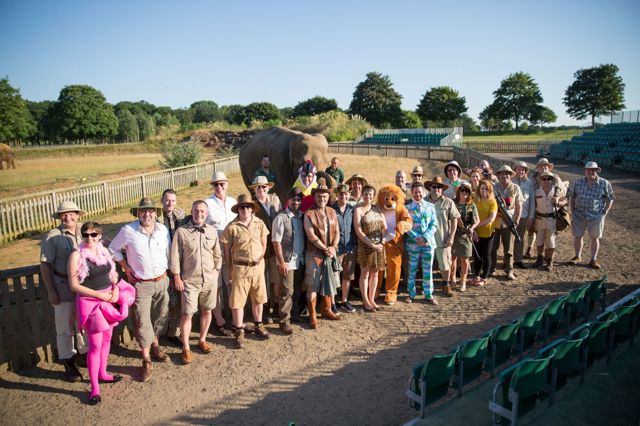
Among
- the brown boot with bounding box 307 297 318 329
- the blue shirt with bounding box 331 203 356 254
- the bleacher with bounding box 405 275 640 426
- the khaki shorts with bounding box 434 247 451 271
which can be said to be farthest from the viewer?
the khaki shorts with bounding box 434 247 451 271

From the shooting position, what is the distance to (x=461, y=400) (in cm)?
404

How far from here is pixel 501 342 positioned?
4.35m

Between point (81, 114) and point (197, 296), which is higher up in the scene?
point (81, 114)

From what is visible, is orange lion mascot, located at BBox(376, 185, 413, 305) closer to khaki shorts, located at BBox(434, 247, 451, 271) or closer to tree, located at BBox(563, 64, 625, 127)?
khaki shorts, located at BBox(434, 247, 451, 271)

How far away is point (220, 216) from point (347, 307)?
2.37 meters

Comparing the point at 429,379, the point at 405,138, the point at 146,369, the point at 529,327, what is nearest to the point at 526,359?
the point at 429,379

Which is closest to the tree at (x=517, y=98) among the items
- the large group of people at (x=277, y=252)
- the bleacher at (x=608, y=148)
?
the bleacher at (x=608, y=148)

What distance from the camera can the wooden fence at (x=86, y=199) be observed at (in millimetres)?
12367

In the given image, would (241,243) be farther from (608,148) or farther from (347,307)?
(608,148)

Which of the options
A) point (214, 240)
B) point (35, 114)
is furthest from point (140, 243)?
point (35, 114)

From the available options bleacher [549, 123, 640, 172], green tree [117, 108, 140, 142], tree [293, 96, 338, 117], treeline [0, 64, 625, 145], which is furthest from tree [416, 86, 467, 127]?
green tree [117, 108, 140, 142]

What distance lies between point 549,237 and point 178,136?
179 ft

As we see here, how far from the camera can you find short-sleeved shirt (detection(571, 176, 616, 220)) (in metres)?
7.87

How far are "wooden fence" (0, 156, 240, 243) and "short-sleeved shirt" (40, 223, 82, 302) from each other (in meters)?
9.43
